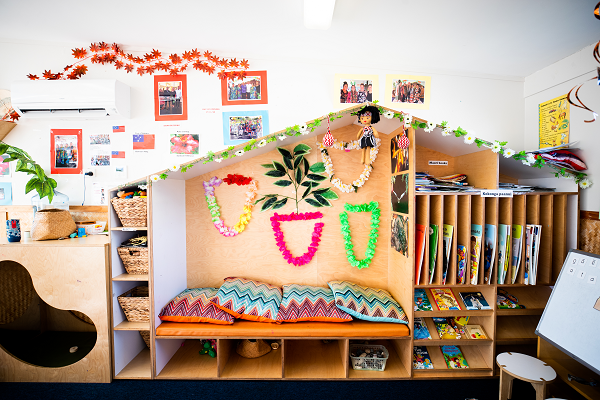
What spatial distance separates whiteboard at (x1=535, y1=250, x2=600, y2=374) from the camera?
1.57m

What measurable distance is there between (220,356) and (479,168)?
108 inches

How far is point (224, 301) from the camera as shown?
7.89 ft

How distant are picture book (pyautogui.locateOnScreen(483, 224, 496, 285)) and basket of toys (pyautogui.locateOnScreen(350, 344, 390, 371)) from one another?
1.10m

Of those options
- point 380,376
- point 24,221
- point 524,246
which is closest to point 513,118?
point 524,246

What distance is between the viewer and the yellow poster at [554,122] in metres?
2.43

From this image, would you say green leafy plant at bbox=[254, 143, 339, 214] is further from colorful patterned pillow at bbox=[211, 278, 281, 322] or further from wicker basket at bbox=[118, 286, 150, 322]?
wicker basket at bbox=[118, 286, 150, 322]

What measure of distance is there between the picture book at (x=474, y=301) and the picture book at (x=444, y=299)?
10 cm

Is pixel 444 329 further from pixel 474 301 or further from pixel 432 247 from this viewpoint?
pixel 432 247

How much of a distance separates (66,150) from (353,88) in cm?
299

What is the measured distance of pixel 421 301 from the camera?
2418 mm

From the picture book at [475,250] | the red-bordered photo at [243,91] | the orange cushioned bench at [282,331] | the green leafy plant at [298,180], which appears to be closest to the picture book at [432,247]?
the picture book at [475,250]

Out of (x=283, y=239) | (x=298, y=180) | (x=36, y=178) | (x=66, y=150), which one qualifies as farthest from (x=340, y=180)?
(x=36, y=178)

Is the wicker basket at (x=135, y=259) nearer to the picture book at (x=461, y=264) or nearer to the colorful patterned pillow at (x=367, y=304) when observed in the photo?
the colorful patterned pillow at (x=367, y=304)

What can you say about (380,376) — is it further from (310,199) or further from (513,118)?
(513,118)
